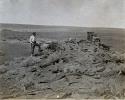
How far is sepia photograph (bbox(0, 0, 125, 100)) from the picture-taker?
2.18 meters

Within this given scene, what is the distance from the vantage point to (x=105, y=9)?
2.35 meters

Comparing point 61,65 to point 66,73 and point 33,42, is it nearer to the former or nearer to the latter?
point 66,73

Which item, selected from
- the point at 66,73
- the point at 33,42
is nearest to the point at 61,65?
the point at 66,73

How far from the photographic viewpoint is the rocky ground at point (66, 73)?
2164 mm

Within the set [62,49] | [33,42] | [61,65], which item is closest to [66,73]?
[61,65]

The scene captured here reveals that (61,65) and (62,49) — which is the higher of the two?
(62,49)

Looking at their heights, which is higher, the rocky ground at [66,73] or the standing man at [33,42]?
the standing man at [33,42]

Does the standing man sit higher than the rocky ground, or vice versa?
the standing man

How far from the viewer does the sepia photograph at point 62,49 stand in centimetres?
218

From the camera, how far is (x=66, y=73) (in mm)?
2240

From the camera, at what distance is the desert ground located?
7.12 feet

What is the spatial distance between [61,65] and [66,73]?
0.09 meters

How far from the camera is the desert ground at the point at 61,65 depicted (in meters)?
2.17

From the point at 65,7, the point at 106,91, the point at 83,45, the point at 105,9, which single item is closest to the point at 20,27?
the point at 65,7
